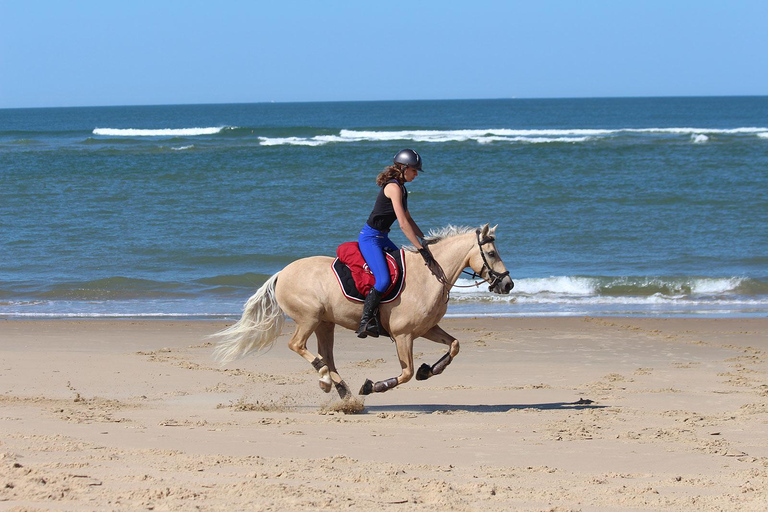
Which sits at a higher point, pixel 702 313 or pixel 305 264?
pixel 305 264

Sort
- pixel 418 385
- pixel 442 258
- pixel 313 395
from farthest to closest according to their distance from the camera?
1. pixel 418 385
2. pixel 313 395
3. pixel 442 258

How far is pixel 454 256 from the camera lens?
756 centimetres

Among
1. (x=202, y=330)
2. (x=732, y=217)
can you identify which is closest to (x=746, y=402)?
(x=202, y=330)

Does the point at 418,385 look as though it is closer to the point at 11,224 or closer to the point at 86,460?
the point at 86,460

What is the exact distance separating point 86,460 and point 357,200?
2128 centimetres

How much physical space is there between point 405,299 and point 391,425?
45.3 inches

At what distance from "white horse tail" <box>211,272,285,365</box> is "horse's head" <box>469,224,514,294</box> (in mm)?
1877

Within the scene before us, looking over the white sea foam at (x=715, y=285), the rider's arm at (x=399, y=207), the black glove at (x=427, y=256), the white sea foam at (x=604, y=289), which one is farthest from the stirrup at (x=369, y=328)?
the white sea foam at (x=715, y=285)

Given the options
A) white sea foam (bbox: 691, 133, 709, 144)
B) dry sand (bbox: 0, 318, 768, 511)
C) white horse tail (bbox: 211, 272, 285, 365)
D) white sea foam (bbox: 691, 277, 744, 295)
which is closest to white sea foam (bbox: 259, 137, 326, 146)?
white sea foam (bbox: 691, 133, 709, 144)

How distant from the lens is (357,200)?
26.3 metres

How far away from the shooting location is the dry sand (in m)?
Answer: 4.84

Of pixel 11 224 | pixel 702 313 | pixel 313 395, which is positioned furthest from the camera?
pixel 11 224

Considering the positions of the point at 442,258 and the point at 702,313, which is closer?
Answer: the point at 442,258

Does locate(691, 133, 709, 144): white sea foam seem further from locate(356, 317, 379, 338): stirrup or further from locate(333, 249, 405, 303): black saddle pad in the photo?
locate(356, 317, 379, 338): stirrup
